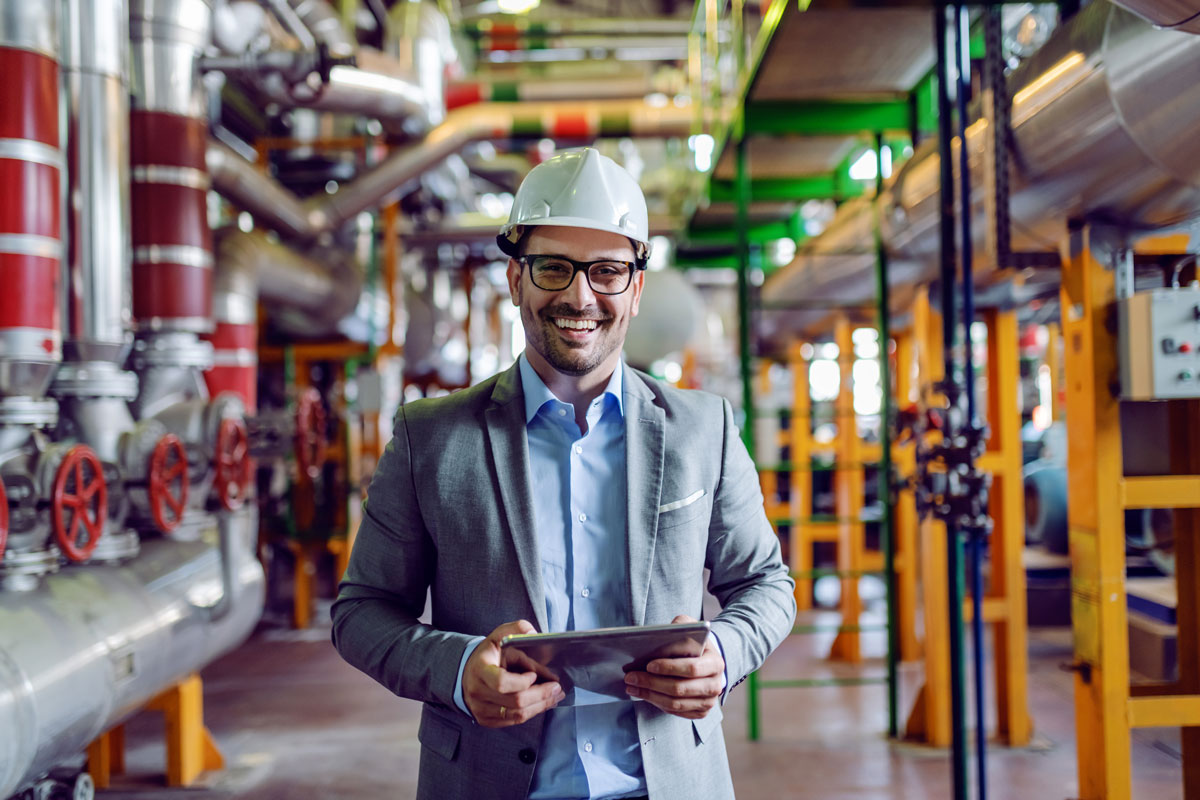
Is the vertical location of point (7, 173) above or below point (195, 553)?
above

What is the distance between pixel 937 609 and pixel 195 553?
355cm

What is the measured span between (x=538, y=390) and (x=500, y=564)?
31cm

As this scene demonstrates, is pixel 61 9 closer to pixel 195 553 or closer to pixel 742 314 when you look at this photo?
pixel 195 553

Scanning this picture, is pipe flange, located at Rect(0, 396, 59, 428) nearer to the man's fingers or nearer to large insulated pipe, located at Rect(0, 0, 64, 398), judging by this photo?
large insulated pipe, located at Rect(0, 0, 64, 398)

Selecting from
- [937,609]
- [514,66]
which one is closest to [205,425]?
[937,609]

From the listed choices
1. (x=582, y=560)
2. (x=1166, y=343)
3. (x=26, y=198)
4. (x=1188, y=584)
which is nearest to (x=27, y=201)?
(x=26, y=198)

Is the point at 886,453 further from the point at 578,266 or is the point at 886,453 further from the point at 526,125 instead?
the point at 578,266

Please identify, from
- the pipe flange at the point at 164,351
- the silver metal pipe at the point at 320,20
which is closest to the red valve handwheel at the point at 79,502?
the pipe flange at the point at 164,351

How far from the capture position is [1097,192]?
255 centimetres

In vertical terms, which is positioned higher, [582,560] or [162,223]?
[162,223]

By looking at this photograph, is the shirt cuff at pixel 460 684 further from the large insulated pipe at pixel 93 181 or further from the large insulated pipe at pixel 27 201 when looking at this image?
the large insulated pipe at pixel 93 181

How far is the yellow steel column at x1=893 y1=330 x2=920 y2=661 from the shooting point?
5.89 metres

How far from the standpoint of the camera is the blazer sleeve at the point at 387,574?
1456 mm

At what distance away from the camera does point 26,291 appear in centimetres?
292
